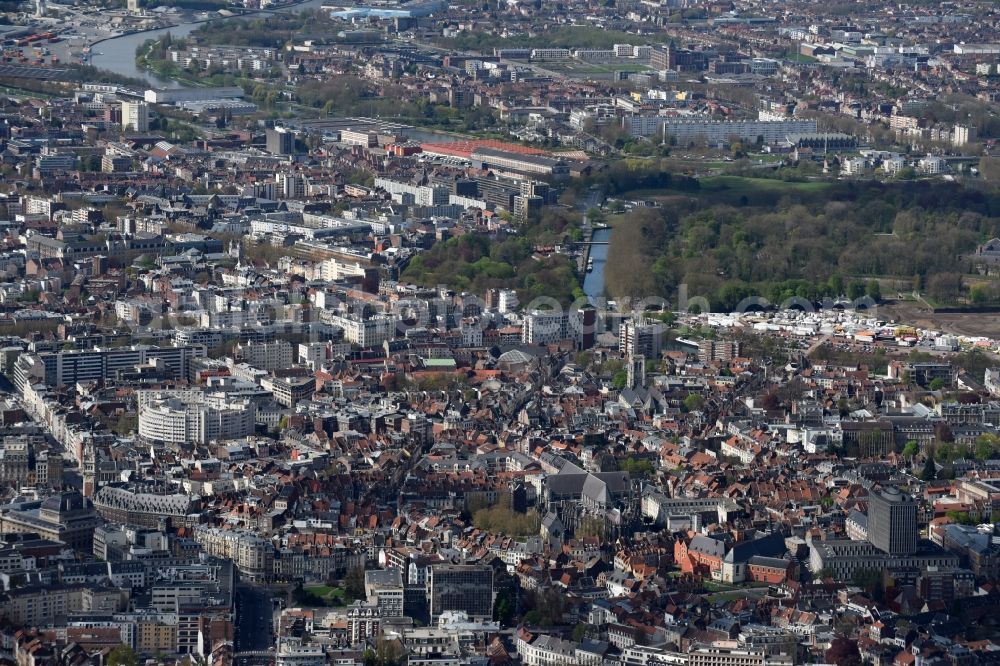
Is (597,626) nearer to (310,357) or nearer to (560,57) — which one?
(310,357)

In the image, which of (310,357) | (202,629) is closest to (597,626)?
(202,629)

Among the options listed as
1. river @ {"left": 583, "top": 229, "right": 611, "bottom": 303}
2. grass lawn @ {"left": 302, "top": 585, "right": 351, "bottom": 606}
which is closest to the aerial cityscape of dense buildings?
grass lawn @ {"left": 302, "top": 585, "right": 351, "bottom": 606}

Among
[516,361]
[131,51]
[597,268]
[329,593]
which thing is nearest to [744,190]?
[597,268]

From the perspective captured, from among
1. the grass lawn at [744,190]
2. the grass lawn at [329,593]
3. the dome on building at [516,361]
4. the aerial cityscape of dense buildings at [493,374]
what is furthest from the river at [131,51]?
the grass lawn at [329,593]

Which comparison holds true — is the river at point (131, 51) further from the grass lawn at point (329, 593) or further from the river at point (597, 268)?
the grass lawn at point (329, 593)

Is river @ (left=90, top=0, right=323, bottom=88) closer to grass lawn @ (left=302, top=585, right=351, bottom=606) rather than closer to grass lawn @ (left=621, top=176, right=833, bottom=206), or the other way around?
grass lawn @ (left=621, top=176, right=833, bottom=206)
